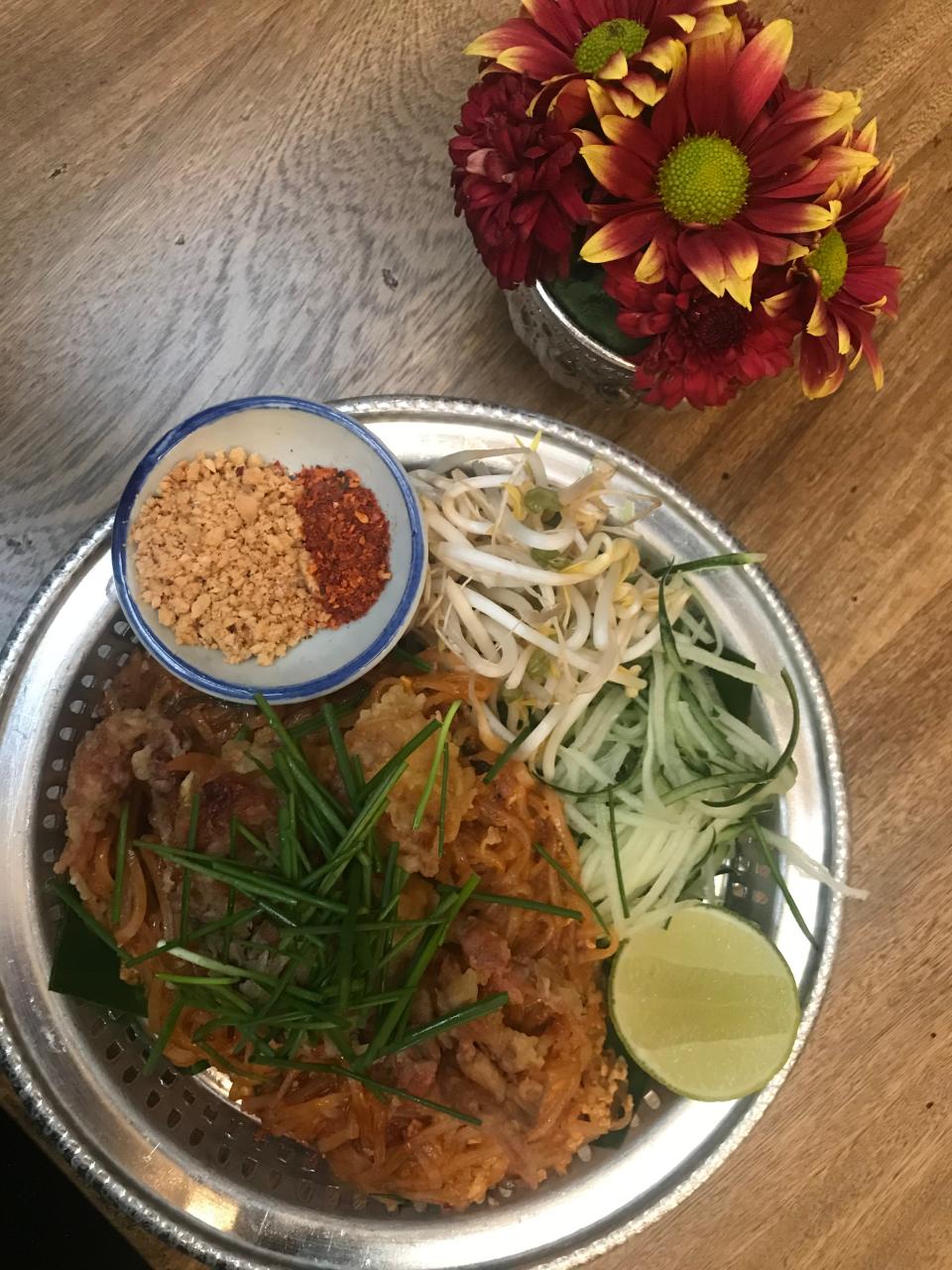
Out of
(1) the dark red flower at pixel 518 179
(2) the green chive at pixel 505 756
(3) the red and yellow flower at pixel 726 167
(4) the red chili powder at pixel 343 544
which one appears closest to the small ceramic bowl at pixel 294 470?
(4) the red chili powder at pixel 343 544

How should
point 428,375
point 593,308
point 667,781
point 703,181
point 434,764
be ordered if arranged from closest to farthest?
point 703,181 < point 434,764 < point 593,308 < point 667,781 < point 428,375

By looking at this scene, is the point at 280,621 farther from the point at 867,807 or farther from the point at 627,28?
the point at 867,807

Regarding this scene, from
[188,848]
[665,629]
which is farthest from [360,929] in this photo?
[665,629]

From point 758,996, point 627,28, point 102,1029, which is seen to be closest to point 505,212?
point 627,28

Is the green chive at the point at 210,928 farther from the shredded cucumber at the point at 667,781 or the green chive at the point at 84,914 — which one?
the shredded cucumber at the point at 667,781

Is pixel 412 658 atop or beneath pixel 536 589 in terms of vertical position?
beneath

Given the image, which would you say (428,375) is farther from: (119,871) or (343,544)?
(119,871)

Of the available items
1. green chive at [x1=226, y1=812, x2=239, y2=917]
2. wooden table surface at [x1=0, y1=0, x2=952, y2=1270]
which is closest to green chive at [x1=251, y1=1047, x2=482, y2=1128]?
green chive at [x1=226, y1=812, x2=239, y2=917]
